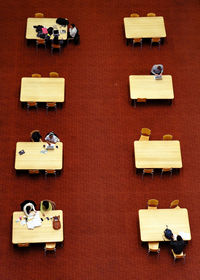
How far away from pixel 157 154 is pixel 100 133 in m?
2.69

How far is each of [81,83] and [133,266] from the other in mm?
8426

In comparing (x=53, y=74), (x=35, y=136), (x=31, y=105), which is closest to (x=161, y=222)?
(x=35, y=136)

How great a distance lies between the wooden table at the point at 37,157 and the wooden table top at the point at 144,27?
691cm

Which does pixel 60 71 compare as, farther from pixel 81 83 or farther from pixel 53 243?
pixel 53 243

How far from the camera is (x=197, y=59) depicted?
72.8 ft

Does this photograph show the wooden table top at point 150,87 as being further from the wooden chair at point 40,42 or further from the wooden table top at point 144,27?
the wooden chair at point 40,42

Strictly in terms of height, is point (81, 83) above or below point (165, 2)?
below

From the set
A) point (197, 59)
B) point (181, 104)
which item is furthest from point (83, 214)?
point (197, 59)

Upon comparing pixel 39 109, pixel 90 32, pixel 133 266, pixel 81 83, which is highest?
pixel 90 32

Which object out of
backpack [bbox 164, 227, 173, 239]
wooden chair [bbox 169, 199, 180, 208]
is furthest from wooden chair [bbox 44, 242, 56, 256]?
wooden chair [bbox 169, 199, 180, 208]

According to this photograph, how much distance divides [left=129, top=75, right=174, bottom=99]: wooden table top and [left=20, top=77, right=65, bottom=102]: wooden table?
9.77 ft

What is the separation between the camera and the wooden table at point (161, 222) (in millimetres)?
16922

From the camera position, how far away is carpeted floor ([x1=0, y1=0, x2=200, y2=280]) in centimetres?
1709

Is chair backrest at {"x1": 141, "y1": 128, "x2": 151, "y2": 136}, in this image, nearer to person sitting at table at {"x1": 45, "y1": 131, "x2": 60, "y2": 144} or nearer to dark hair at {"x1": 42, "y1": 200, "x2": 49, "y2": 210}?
person sitting at table at {"x1": 45, "y1": 131, "x2": 60, "y2": 144}
